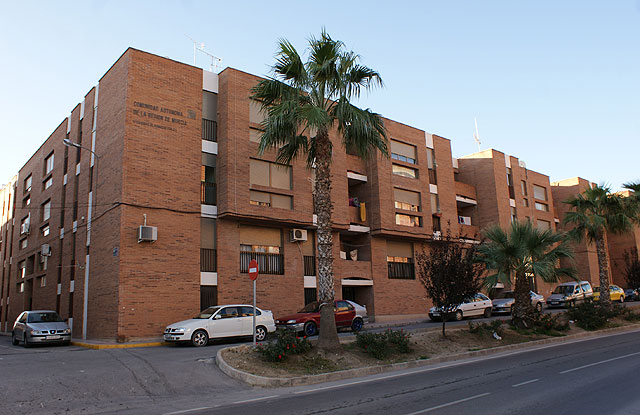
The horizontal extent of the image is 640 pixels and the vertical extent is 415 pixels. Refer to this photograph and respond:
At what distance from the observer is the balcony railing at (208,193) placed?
23.2 m

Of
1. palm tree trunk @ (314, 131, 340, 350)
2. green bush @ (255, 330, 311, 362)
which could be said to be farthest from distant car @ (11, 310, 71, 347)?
palm tree trunk @ (314, 131, 340, 350)

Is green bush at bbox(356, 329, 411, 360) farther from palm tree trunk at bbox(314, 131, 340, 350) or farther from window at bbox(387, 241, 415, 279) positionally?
window at bbox(387, 241, 415, 279)

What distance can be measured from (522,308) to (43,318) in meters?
19.9

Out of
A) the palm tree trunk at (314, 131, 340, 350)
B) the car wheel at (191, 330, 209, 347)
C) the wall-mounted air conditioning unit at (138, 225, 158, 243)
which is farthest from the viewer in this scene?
the wall-mounted air conditioning unit at (138, 225, 158, 243)

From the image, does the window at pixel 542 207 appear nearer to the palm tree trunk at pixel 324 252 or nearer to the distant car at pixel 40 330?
the palm tree trunk at pixel 324 252

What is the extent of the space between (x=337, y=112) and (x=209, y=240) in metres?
10.7

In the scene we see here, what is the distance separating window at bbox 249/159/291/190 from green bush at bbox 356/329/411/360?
37.8 feet

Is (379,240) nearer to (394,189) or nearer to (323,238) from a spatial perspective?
(394,189)

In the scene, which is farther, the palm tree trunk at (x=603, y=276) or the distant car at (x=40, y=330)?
the palm tree trunk at (x=603, y=276)

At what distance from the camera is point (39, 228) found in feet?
105

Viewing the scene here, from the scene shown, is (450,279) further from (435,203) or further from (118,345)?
(435,203)

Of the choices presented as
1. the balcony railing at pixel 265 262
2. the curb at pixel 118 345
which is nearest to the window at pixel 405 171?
the balcony railing at pixel 265 262

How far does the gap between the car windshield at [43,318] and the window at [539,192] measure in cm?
3876

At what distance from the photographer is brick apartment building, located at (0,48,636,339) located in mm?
20922
